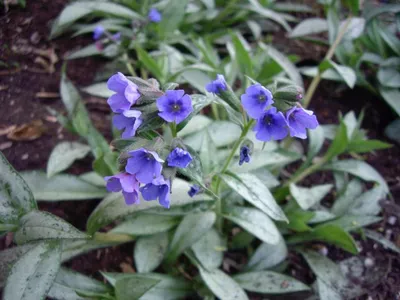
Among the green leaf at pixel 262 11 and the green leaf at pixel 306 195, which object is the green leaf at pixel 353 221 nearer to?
the green leaf at pixel 306 195

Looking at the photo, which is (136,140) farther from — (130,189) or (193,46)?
(193,46)

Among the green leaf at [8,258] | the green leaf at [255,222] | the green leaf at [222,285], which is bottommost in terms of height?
the green leaf at [222,285]

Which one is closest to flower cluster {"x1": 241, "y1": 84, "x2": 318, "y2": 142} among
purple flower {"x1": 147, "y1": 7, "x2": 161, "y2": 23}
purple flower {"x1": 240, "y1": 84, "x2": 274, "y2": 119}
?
purple flower {"x1": 240, "y1": 84, "x2": 274, "y2": 119}

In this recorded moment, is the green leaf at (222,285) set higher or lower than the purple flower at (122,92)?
lower

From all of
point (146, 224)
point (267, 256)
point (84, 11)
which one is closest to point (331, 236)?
point (267, 256)

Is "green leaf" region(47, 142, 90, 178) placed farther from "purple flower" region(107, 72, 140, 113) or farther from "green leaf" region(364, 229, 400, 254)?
"green leaf" region(364, 229, 400, 254)

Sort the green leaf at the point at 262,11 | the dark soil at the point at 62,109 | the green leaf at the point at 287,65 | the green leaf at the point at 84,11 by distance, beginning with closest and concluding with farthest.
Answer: the dark soil at the point at 62,109
the green leaf at the point at 287,65
the green leaf at the point at 84,11
the green leaf at the point at 262,11

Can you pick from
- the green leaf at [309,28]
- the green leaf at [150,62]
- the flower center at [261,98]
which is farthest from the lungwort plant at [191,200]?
the green leaf at [309,28]
